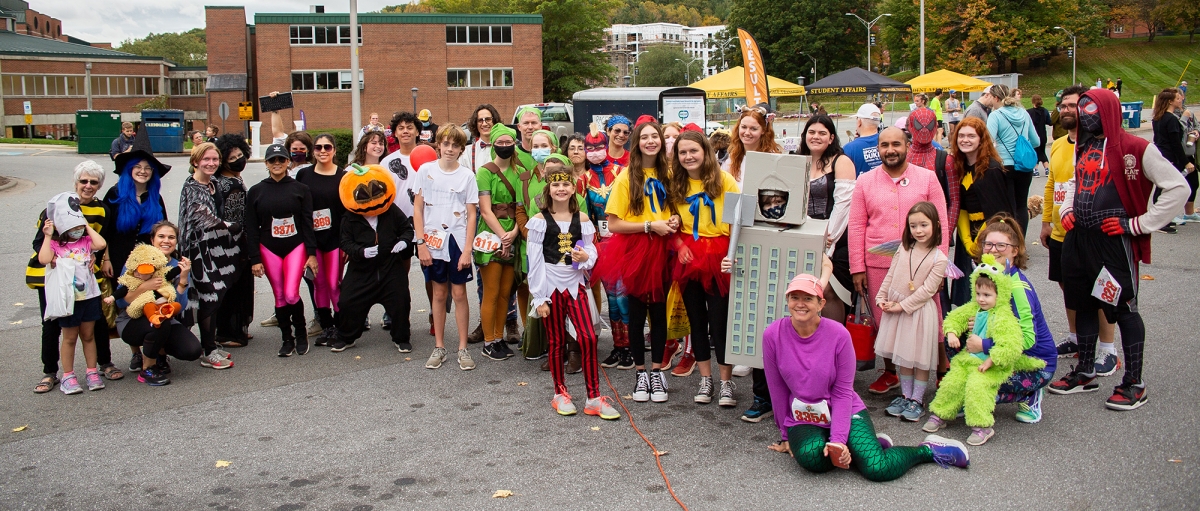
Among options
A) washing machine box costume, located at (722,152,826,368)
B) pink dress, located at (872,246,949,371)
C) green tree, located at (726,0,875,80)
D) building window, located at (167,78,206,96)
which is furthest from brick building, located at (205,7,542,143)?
pink dress, located at (872,246,949,371)

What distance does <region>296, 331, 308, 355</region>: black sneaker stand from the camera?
24.1 ft

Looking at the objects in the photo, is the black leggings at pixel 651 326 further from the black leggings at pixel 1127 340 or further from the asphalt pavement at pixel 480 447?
the black leggings at pixel 1127 340

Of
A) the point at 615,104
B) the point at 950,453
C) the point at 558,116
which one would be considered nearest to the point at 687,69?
the point at 558,116

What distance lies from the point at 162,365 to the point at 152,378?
16 centimetres

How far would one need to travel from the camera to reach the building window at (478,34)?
58500mm

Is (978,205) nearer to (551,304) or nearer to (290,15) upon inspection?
(551,304)

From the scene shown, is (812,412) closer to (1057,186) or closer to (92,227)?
(1057,186)

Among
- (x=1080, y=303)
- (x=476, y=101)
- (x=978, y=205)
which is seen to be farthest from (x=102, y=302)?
(x=476, y=101)

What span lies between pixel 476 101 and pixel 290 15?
1266 cm

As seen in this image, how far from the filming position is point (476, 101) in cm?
5888

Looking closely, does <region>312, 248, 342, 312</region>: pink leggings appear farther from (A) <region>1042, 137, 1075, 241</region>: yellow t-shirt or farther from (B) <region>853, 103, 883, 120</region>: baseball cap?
(A) <region>1042, 137, 1075, 241</region>: yellow t-shirt

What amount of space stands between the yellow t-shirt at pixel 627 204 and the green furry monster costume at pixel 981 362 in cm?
181

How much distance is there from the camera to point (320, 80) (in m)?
57.5

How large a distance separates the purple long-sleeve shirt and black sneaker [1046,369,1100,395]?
192cm
